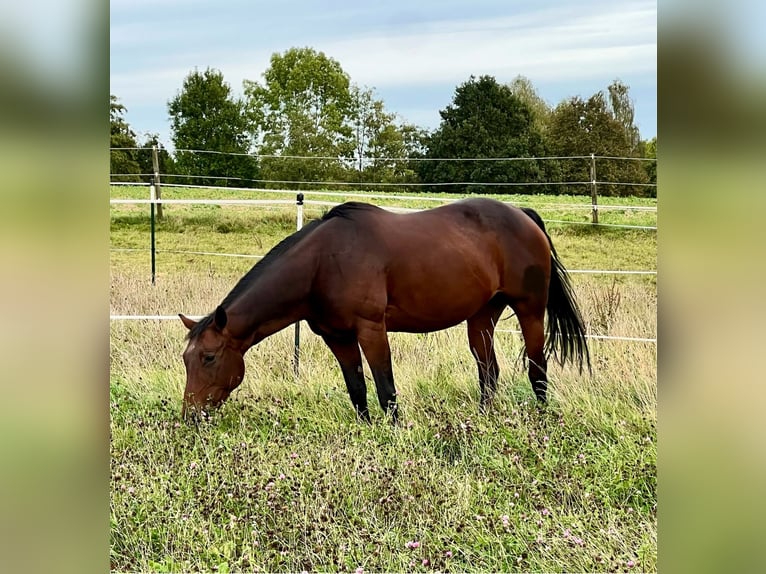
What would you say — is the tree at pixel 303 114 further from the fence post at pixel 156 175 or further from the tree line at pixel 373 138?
the fence post at pixel 156 175

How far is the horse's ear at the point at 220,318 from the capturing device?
13.8ft

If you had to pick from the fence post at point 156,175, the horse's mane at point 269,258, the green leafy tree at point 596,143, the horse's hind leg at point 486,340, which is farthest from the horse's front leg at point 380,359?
the fence post at point 156,175

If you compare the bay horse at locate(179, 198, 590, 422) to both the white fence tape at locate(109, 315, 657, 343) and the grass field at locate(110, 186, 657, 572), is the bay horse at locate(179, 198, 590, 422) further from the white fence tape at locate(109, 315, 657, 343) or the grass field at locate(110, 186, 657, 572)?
the white fence tape at locate(109, 315, 657, 343)

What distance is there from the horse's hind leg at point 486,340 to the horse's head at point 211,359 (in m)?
1.74

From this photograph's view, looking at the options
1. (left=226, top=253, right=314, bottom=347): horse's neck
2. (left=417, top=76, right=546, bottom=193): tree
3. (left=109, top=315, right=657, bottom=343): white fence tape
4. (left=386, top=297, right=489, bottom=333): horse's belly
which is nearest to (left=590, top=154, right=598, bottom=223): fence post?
(left=417, top=76, right=546, bottom=193): tree

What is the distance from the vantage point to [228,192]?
11102 millimetres

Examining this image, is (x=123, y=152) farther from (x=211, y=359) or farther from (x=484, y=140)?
(x=211, y=359)

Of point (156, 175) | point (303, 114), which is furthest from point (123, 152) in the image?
point (303, 114)

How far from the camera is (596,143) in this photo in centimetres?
1111

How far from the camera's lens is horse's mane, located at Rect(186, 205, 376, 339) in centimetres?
430
